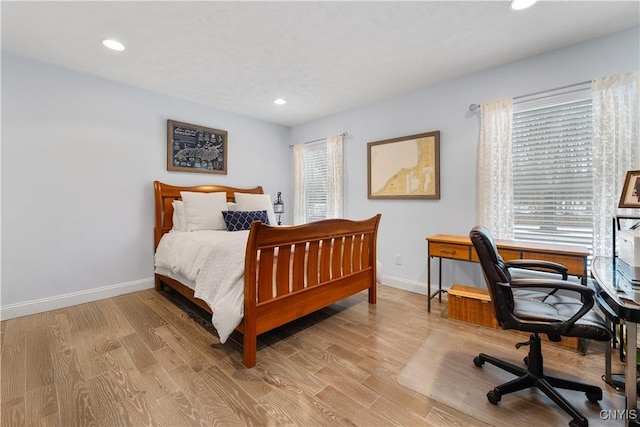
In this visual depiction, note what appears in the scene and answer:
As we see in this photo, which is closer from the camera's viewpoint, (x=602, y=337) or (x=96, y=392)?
(x=602, y=337)

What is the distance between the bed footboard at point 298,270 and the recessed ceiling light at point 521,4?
1.99 metres

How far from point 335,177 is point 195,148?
2.07 metres

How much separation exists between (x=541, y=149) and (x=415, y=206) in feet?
4.41

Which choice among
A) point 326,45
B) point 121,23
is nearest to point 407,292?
point 326,45

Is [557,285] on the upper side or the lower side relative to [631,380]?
upper

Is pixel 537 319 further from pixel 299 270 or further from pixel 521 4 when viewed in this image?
pixel 521 4

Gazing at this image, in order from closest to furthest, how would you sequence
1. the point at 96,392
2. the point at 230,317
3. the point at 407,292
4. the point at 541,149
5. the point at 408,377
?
the point at 96,392, the point at 408,377, the point at 230,317, the point at 541,149, the point at 407,292

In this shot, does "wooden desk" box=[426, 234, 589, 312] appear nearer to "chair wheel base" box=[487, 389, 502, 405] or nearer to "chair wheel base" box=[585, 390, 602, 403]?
"chair wheel base" box=[585, 390, 602, 403]

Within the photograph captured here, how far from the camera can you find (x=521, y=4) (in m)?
1.90

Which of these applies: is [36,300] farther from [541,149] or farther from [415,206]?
[541,149]

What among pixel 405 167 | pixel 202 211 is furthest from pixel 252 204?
pixel 405 167

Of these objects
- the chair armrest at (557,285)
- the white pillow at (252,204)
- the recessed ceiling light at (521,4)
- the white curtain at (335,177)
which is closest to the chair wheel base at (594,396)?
the chair armrest at (557,285)

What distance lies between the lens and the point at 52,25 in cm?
216

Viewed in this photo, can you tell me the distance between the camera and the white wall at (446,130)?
2.37 m
